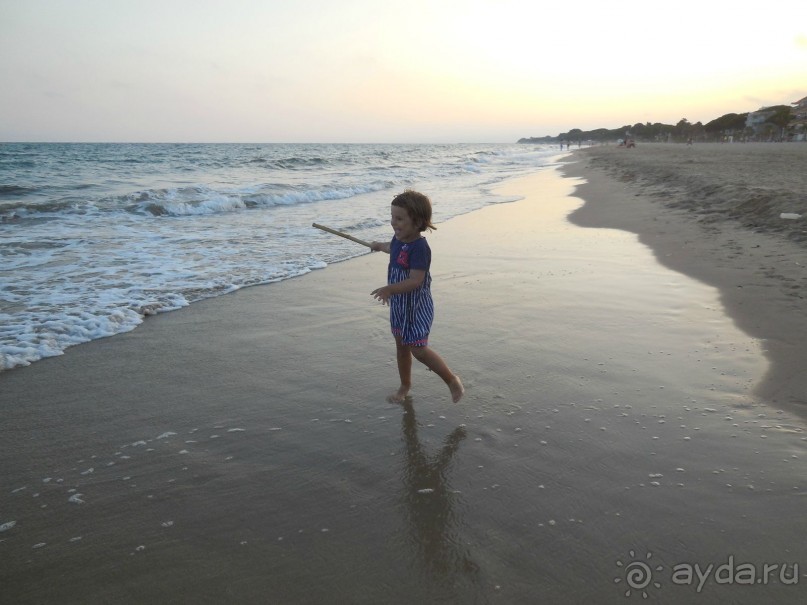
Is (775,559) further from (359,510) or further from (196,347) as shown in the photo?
(196,347)

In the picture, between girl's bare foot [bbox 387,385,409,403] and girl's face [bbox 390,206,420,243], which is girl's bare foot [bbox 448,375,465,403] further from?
girl's face [bbox 390,206,420,243]

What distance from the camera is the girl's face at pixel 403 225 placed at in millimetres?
3227

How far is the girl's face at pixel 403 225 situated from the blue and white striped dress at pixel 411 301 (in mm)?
43

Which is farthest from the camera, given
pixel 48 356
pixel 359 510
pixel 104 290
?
pixel 104 290

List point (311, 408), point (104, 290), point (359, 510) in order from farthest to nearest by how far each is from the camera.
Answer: point (104, 290)
point (311, 408)
point (359, 510)

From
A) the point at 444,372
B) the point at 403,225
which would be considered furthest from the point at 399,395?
the point at 403,225

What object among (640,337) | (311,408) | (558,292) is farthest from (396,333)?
(558,292)

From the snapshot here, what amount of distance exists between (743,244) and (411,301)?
17.9ft

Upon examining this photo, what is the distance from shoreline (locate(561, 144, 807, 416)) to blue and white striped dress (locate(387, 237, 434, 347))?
197cm

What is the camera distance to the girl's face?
10.6 ft

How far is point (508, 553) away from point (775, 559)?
914mm

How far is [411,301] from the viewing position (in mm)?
3357

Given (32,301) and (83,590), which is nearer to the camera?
(83,590)

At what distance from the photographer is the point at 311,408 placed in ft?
10.6
